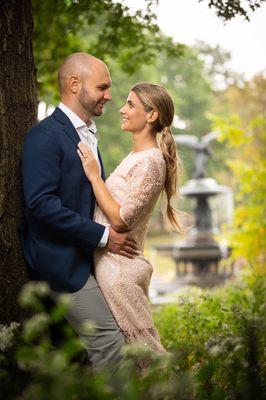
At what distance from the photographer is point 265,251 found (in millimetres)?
11961

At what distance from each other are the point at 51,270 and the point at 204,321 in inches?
75.3

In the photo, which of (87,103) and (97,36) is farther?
(97,36)

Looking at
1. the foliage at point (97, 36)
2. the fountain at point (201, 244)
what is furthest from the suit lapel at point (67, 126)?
the fountain at point (201, 244)

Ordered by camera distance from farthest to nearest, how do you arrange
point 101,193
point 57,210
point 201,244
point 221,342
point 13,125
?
point 201,244 → point 13,125 → point 101,193 → point 57,210 → point 221,342

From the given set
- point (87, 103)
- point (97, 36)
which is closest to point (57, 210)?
point (87, 103)

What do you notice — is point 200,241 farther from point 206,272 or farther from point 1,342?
point 1,342

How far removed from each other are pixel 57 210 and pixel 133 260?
631 millimetres

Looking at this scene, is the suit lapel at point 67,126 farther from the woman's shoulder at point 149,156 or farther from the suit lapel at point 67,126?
the woman's shoulder at point 149,156

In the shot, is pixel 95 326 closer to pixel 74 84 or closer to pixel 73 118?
pixel 73 118

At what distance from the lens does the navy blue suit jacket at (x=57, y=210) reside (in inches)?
141

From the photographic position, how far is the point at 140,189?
3834mm

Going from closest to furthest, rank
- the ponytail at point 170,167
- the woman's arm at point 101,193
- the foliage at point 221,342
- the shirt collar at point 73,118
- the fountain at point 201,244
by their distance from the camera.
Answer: the foliage at point 221,342 < the woman's arm at point 101,193 < the shirt collar at point 73,118 < the ponytail at point 170,167 < the fountain at point 201,244

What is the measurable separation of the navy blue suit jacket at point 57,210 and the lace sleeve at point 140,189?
0.19 m

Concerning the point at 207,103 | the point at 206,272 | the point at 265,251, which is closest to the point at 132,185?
the point at 265,251
